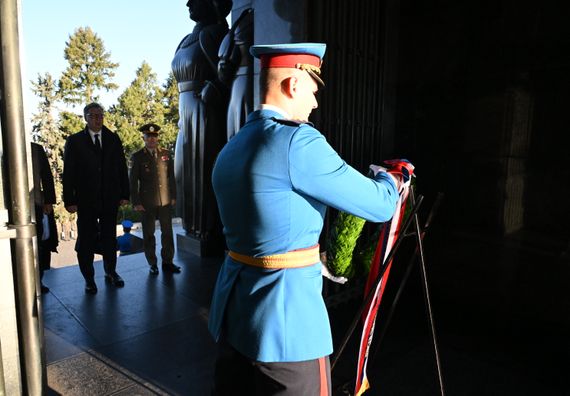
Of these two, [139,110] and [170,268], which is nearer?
[170,268]

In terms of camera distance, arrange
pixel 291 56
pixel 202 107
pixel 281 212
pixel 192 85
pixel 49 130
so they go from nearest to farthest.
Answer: pixel 281 212
pixel 291 56
pixel 202 107
pixel 192 85
pixel 49 130

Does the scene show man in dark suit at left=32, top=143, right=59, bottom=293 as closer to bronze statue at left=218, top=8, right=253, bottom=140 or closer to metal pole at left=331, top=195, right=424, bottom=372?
bronze statue at left=218, top=8, right=253, bottom=140

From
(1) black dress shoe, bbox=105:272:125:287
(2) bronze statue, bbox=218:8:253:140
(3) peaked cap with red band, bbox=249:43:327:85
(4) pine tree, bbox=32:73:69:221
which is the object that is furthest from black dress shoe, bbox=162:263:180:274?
(4) pine tree, bbox=32:73:69:221

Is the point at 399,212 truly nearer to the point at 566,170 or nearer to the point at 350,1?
the point at 566,170

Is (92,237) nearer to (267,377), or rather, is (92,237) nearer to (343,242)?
(343,242)

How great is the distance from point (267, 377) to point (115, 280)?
355cm

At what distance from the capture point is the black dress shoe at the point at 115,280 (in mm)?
4594

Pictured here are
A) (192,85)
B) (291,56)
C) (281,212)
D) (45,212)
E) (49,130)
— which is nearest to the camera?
(281,212)

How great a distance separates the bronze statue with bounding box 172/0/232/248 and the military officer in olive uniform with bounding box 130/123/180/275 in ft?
2.06

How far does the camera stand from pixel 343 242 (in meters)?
2.13

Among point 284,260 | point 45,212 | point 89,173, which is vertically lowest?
point 45,212

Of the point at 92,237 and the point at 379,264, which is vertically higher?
the point at 379,264

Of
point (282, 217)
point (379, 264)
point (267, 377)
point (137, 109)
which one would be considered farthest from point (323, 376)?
point (137, 109)

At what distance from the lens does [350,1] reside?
354 cm
